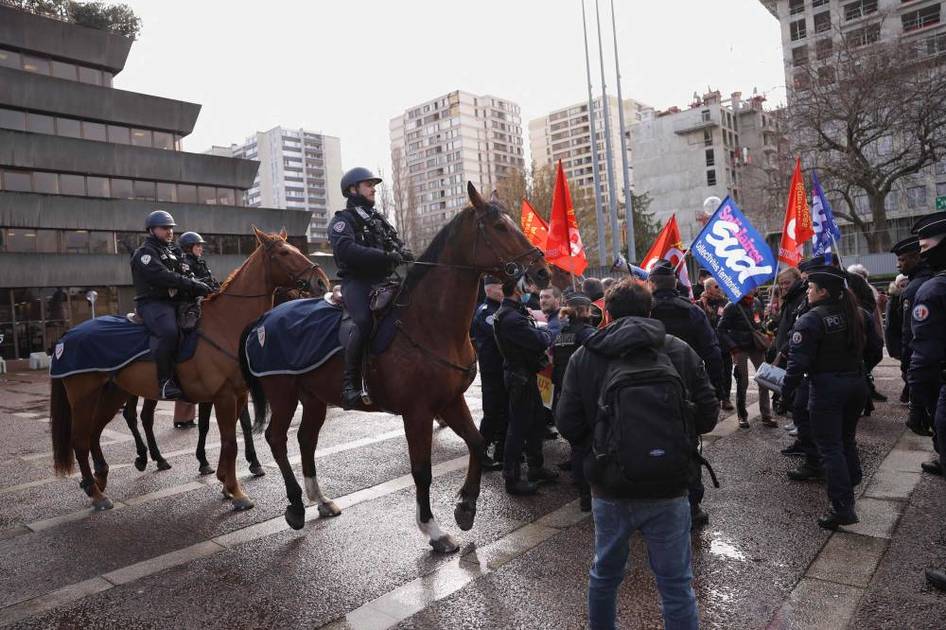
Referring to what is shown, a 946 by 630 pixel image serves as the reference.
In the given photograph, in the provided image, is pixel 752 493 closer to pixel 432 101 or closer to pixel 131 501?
pixel 131 501

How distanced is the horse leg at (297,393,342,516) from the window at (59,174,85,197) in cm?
3387

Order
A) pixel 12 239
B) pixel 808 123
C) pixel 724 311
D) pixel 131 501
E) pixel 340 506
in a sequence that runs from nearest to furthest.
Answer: pixel 340 506 → pixel 131 501 → pixel 724 311 → pixel 12 239 → pixel 808 123

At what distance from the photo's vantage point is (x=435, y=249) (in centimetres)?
529

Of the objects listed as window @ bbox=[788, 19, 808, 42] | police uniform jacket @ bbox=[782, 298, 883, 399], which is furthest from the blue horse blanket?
window @ bbox=[788, 19, 808, 42]

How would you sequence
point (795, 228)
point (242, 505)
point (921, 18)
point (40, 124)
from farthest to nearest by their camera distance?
point (921, 18)
point (40, 124)
point (795, 228)
point (242, 505)

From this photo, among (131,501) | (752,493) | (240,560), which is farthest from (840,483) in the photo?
(131,501)

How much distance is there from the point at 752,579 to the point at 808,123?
37872mm

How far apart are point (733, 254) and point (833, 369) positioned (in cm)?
397

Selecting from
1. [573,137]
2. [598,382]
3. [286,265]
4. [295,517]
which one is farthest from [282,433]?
[573,137]

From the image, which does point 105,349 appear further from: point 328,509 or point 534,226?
point 534,226

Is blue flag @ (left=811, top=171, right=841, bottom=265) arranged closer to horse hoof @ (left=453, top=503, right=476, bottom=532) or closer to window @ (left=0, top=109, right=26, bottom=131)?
horse hoof @ (left=453, top=503, right=476, bottom=532)

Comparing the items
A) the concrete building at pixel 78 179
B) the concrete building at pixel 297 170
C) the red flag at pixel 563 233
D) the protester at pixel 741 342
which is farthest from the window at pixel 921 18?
the concrete building at pixel 297 170

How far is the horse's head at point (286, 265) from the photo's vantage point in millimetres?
7039

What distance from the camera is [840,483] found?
5.04 metres
